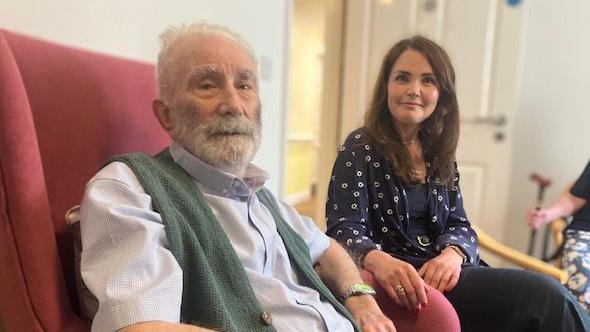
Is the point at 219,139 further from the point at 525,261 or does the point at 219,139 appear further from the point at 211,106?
the point at 525,261

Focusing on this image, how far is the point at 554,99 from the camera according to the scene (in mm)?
2729

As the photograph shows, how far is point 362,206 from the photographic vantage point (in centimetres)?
119

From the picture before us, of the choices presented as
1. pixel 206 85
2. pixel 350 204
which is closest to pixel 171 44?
pixel 206 85

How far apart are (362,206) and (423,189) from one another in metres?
0.18

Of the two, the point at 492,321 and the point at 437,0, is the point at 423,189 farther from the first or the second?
the point at 437,0

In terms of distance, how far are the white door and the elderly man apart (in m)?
1.71

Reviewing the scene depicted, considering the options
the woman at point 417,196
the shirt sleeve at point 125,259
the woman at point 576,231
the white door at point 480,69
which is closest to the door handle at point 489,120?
the white door at point 480,69

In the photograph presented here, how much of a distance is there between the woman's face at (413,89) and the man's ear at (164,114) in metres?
0.59

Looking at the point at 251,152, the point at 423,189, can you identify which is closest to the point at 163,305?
the point at 251,152

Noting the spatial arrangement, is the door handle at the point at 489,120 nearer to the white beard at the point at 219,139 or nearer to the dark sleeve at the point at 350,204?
the dark sleeve at the point at 350,204

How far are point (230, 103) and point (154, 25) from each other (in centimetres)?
75

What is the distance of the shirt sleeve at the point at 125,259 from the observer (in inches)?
26.2

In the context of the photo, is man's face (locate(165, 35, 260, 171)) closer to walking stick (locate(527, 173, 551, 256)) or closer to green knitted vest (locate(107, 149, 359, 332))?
green knitted vest (locate(107, 149, 359, 332))

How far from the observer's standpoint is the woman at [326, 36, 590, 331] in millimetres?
1108
